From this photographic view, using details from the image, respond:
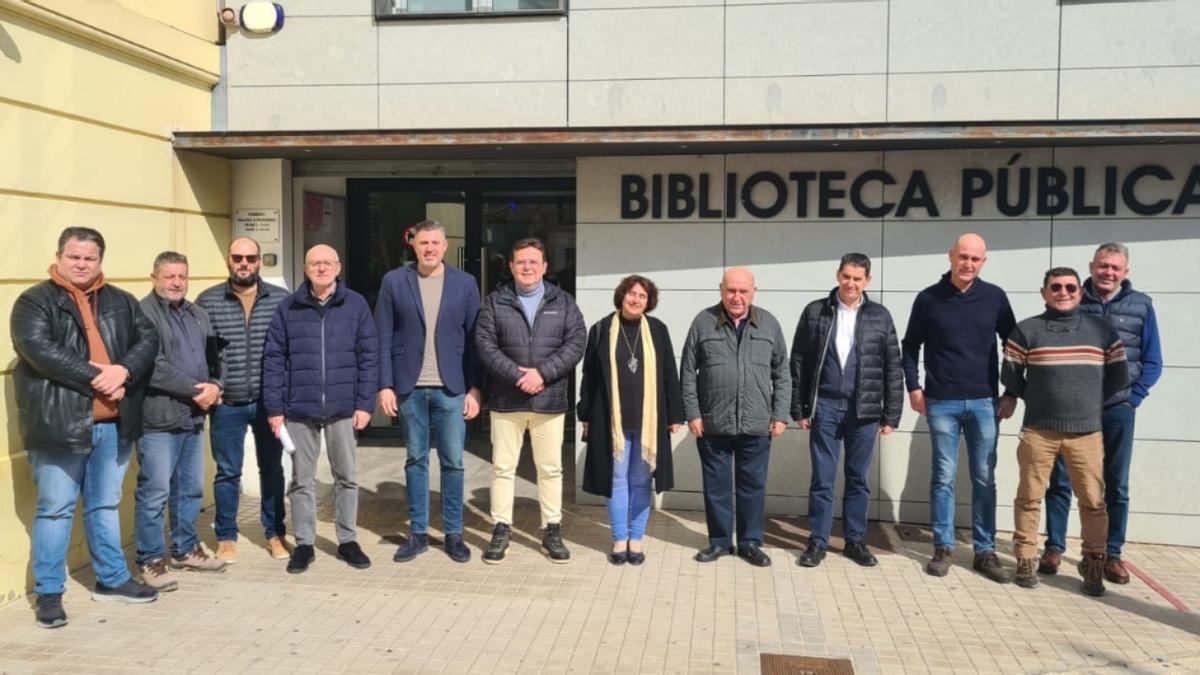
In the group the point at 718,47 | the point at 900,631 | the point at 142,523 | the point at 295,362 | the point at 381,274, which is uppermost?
the point at 718,47

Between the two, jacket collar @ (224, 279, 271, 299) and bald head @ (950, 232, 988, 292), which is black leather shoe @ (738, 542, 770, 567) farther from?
jacket collar @ (224, 279, 271, 299)

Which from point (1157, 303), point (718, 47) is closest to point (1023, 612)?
point (1157, 303)

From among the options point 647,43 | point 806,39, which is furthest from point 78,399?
point 806,39

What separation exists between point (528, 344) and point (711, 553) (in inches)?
69.2

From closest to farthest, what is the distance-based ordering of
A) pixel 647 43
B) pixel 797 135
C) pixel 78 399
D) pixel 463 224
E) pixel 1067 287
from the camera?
pixel 78 399 → pixel 1067 287 → pixel 797 135 → pixel 647 43 → pixel 463 224

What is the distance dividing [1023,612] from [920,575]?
2.34ft

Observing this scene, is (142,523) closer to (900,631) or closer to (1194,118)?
(900,631)

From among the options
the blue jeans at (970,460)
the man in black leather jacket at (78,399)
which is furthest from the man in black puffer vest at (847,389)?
the man in black leather jacket at (78,399)

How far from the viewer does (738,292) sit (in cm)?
577

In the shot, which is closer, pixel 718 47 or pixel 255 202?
pixel 718 47

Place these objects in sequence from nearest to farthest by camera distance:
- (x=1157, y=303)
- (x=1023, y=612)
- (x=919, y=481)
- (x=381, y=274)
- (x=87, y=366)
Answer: (x=87, y=366) < (x=1023, y=612) < (x=1157, y=303) < (x=919, y=481) < (x=381, y=274)

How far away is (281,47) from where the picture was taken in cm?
741

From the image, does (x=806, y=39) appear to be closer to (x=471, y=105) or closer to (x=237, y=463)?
(x=471, y=105)

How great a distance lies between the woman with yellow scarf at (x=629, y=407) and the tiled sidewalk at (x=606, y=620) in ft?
1.47
